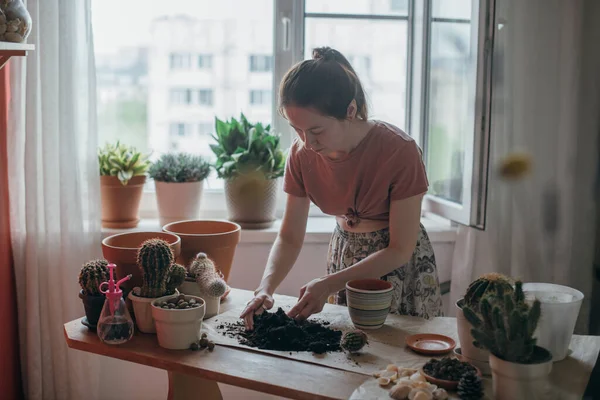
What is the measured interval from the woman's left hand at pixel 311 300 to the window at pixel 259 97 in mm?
1375

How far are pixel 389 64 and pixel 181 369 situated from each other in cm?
186

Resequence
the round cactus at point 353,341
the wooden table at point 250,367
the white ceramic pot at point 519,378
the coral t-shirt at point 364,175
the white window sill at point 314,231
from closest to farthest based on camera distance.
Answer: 1. the white ceramic pot at point 519,378
2. the wooden table at point 250,367
3. the round cactus at point 353,341
4. the coral t-shirt at point 364,175
5. the white window sill at point 314,231

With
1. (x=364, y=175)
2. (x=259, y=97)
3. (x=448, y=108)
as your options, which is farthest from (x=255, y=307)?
(x=259, y=97)

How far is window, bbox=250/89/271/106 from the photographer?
289 cm

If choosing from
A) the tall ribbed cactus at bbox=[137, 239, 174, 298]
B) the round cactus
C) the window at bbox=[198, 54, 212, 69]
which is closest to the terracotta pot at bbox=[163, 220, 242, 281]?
the tall ribbed cactus at bbox=[137, 239, 174, 298]

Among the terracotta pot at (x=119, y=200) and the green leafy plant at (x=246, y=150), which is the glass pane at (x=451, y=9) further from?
the terracotta pot at (x=119, y=200)

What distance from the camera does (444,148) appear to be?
2646 mm

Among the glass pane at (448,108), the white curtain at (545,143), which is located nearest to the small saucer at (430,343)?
the white curtain at (545,143)

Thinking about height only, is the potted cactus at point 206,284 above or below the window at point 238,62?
below

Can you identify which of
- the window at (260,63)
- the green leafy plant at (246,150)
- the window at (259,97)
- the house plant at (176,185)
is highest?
the window at (260,63)

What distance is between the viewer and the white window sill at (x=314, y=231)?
8.54 ft

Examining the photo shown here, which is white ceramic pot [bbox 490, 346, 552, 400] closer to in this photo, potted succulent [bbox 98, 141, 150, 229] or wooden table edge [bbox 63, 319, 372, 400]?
wooden table edge [bbox 63, 319, 372, 400]

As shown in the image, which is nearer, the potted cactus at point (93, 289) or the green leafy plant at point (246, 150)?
the potted cactus at point (93, 289)

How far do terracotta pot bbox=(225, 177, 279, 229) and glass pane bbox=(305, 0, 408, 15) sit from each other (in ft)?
2.45
